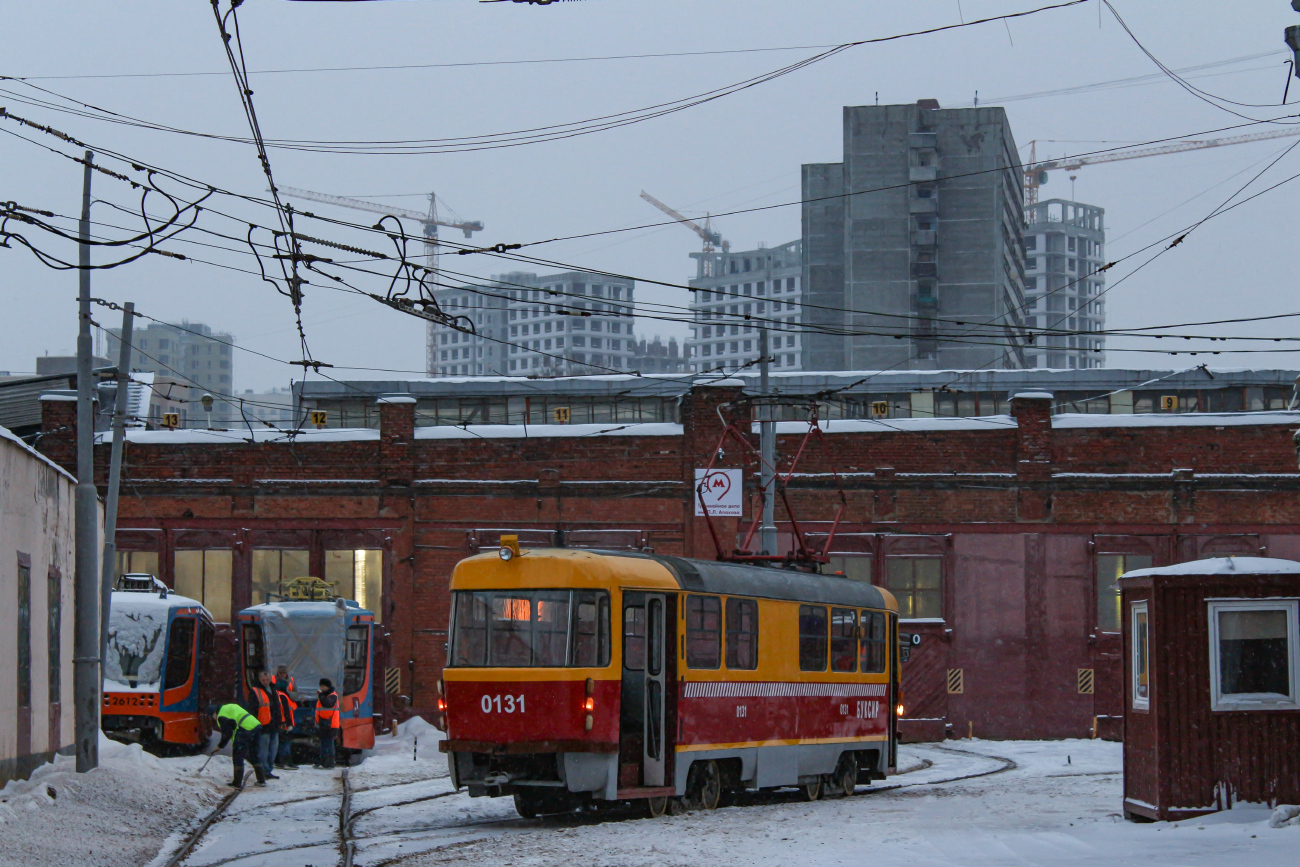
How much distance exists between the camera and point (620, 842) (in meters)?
12.9

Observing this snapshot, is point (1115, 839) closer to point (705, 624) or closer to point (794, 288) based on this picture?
point (705, 624)

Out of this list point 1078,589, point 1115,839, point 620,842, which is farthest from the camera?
point 1078,589

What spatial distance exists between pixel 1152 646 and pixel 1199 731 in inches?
31.4

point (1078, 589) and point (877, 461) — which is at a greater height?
point (877, 461)

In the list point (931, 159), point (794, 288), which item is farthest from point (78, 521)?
point (794, 288)

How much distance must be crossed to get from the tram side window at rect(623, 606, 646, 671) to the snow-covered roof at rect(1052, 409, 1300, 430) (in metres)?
18.9

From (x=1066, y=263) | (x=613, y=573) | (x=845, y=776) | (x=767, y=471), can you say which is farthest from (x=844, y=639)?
(x=1066, y=263)

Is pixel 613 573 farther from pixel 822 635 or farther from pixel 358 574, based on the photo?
pixel 358 574

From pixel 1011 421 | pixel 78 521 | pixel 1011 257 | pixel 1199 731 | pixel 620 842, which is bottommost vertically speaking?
pixel 620 842

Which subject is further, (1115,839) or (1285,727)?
(1285,727)

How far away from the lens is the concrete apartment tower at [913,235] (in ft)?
310

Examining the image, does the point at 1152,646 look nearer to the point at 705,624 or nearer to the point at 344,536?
the point at 705,624

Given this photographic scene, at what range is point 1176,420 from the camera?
3206 centimetres

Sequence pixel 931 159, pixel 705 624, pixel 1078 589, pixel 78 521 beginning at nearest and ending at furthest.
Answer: pixel 705 624
pixel 78 521
pixel 1078 589
pixel 931 159
